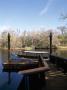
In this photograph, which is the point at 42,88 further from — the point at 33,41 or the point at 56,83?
the point at 33,41

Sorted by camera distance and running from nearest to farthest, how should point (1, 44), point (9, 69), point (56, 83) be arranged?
point (56, 83) < point (9, 69) < point (1, 44)

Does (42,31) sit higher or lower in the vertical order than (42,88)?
higher

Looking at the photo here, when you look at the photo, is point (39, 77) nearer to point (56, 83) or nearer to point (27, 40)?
point (56, 83)

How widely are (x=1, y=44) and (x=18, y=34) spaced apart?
9744mm

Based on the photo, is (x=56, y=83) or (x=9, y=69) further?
(x=9, y=69)

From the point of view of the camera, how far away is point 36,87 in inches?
358

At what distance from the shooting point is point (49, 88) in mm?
8789

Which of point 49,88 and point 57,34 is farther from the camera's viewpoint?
point 57,34

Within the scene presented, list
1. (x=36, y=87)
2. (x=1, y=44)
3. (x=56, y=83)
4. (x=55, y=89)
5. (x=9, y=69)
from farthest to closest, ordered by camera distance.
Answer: (x=1, y=44), (x=9, y=69), (x=56, y=83), (x=36, y=87), (x=55, y=89)

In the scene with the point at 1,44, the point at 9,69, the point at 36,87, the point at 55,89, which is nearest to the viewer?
the point at 55,89

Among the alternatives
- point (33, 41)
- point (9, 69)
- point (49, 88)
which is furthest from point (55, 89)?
point (33, 41)

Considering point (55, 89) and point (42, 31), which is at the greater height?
point (42, 31)

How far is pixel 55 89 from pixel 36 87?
3.01 feet

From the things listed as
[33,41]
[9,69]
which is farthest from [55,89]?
[33,41]
